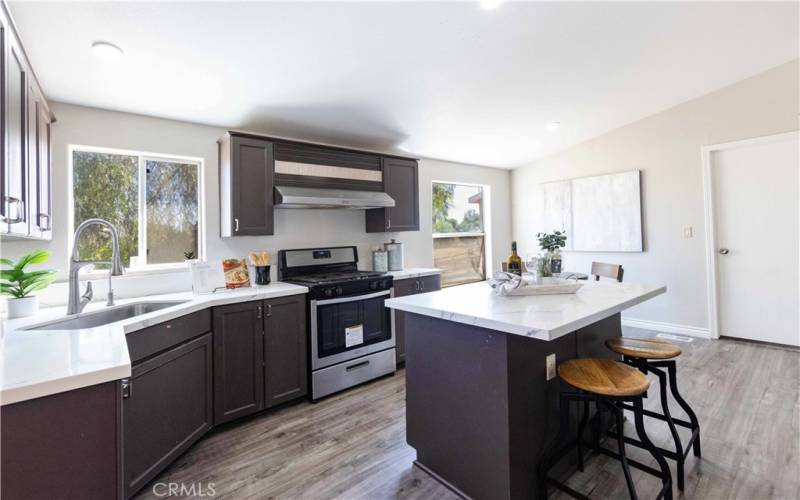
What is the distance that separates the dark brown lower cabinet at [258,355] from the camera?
236 cm

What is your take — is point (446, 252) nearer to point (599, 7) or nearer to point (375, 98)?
point (375, 98)

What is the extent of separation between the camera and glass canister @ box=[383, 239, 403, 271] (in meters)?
3.80

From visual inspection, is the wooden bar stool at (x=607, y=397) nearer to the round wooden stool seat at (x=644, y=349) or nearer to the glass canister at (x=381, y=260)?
the round wooden stool seat at (x=644, y=349)

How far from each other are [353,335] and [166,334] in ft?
→ 4.51

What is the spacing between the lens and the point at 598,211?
184 inches

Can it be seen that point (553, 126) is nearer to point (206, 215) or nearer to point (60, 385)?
point (206, 215)

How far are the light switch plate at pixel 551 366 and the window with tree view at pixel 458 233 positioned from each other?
2.96 meters

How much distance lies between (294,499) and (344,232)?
2.42m

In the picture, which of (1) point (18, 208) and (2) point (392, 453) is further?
(2) point (392, 453)

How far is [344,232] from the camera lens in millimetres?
3701

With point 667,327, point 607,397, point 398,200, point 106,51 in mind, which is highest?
point 106,51

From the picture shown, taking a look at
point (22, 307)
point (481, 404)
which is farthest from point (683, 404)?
point (22, 307)

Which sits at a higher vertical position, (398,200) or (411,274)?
(398,200)

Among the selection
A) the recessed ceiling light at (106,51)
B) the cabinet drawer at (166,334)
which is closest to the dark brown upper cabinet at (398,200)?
the cabinet drawer at (166,334)
